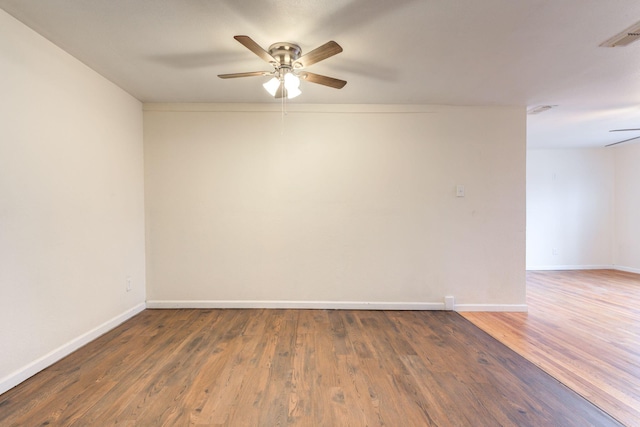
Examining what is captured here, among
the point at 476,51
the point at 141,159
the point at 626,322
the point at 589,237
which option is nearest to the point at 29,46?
the point at 141,159

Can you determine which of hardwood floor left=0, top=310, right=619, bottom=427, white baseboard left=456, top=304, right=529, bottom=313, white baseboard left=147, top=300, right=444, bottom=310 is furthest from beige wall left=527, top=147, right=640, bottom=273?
hardwood floor left=0, top=310, right=619, bottom=427

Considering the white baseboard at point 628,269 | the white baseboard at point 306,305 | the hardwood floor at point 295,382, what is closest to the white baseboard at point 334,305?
the white baseboard at point 306,305

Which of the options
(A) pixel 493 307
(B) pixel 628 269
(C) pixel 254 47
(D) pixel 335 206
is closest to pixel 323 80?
(C) pixel 254 47

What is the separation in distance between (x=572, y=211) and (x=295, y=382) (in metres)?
6.42

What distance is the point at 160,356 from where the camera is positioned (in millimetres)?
2199

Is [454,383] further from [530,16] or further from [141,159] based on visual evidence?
[141,159]

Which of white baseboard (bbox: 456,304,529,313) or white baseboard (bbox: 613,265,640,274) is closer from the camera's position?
white baseboard (bbox: 456,304,529,313)

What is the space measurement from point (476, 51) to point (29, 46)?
3.21 meters

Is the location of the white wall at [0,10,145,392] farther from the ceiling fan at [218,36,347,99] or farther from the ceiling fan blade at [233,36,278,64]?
the ceiling fan blade at [233,36,278,64]

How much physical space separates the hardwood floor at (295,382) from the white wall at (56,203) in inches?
11.1

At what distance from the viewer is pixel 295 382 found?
1864mm

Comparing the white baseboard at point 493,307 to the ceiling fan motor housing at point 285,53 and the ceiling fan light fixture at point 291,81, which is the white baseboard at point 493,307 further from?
the ceiling fan motor housing at point 285,53

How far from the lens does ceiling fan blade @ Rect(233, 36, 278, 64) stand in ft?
5.20

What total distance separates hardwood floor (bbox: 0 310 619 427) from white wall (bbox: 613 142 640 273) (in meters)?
5.06
